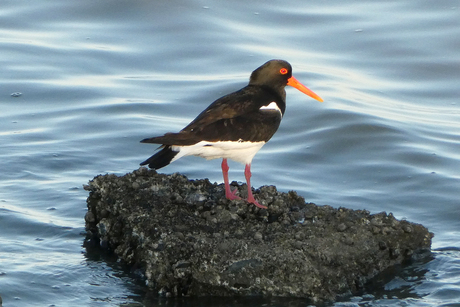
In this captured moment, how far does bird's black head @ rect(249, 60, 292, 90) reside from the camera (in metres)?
7.84

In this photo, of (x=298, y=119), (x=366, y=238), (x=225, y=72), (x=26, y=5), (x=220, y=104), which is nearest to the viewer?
(x=366, y=238)

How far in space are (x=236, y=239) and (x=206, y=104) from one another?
5.83 metres

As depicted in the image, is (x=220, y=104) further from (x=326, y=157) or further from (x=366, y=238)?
(x=326, y=157)

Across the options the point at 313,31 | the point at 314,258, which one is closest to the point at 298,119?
the point at 313,31

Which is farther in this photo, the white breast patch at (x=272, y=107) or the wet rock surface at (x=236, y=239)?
the white breast patch at (x=272, y=107)

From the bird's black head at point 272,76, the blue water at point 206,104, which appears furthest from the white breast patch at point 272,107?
the blue water at point 206,104

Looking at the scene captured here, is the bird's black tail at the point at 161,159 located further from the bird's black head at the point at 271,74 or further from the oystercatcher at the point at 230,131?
the bird's black head at the point at 271,74

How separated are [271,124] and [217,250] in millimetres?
1670

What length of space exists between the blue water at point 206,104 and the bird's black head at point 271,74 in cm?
165

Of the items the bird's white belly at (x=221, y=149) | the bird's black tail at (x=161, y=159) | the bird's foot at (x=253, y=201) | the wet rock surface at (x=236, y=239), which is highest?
the bird's white belly at (x=221, y=149)

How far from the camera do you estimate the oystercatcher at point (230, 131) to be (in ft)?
21.7

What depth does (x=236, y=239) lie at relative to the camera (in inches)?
245

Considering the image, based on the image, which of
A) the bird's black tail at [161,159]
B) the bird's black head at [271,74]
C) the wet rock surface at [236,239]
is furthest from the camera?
the bird's black head at [271,74]

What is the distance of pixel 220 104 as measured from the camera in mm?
7180
